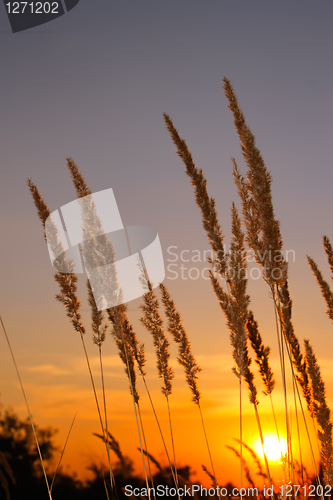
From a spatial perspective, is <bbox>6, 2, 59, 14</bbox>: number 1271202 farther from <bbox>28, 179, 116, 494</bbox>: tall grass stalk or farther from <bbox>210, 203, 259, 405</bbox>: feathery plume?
<bbox>210, 203, 259, 405</bbox>: feathery plume

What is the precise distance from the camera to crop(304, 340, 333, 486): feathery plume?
2.48m

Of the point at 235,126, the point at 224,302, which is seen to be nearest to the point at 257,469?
the point at 224,302

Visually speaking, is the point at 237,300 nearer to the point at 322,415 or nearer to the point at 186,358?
the point at 186,358

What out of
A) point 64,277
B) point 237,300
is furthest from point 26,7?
point 237,300

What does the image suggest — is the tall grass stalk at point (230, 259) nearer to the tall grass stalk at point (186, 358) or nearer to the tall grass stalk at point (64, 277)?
the tall grass stalk at point (186, 358)

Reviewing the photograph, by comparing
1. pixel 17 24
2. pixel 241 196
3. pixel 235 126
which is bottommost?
pixel 241 196

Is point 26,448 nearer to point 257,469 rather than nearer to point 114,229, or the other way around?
point 257,469

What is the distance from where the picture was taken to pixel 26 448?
556 cm

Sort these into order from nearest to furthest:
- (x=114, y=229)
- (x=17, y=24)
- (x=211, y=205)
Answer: (x=211, y=205), (x=114, y=229), (x=17, y=24)

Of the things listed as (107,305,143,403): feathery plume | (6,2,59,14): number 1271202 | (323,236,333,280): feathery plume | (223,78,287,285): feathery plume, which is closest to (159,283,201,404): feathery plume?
(107,305,143,403): feathery plume

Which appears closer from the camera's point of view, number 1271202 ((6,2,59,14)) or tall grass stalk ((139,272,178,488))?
tall grass stalk ((139,272,178,488))

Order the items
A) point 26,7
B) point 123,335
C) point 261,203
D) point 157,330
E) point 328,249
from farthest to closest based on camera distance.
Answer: point 328,249, point 26,7, point 157,330, point 123,335, point 261,203

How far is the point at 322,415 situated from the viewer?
8.41ft

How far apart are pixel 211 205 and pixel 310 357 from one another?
1511 millimetres
